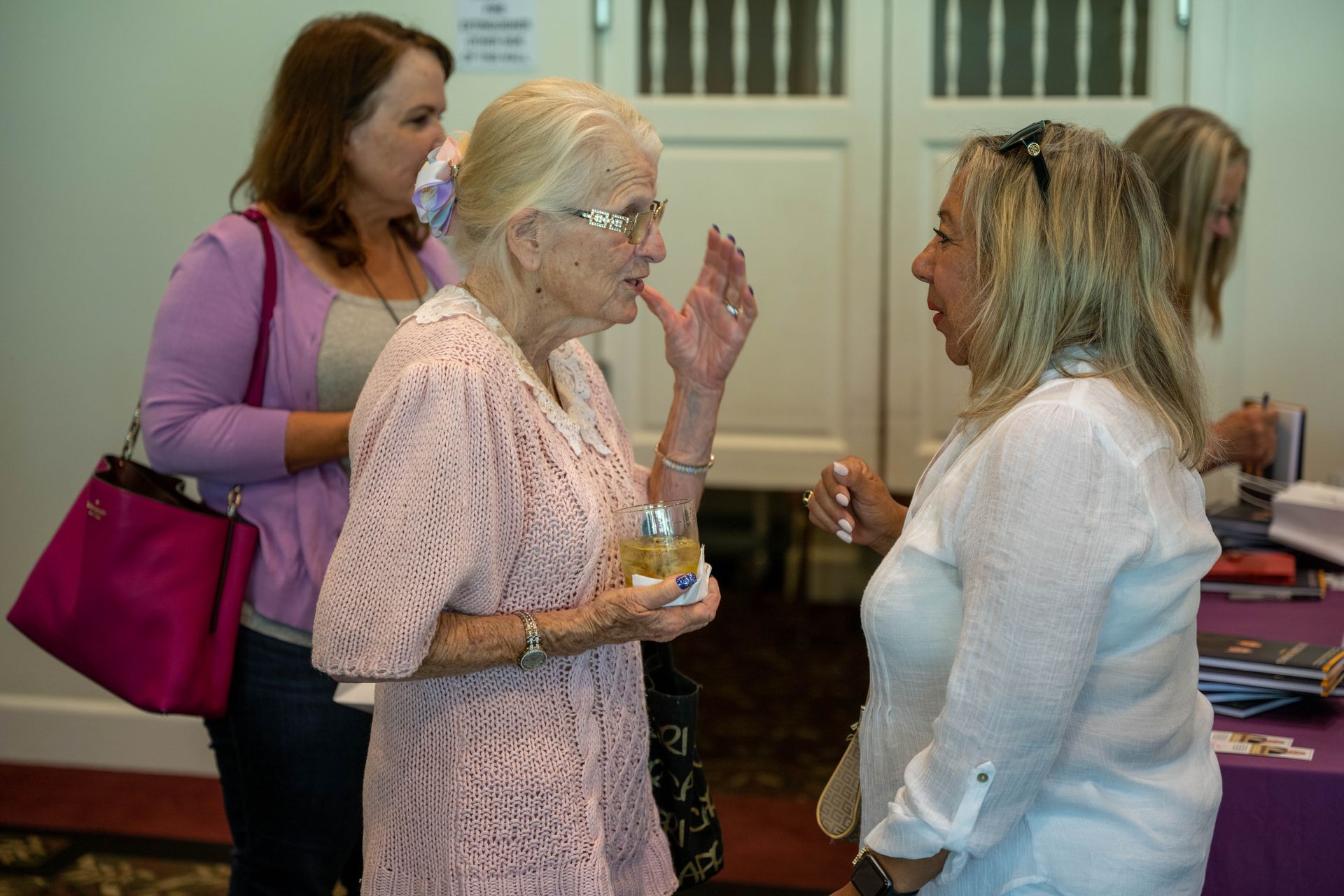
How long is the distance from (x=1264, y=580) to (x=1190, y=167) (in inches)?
35.1

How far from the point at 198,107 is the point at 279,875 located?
220 centimetres

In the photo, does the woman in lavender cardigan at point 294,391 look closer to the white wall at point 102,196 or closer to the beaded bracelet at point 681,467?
the beaded bracelet at point 681,467

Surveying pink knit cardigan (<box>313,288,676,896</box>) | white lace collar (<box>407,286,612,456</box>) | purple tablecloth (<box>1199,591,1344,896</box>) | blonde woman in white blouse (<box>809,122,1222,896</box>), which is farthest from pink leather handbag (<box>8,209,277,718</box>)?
purple tablecloth (<box>1199,591,1344,896</box>)

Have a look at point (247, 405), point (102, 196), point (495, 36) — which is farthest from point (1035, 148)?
point (102, 196)

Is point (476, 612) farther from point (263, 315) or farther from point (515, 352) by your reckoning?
point (263, 315)

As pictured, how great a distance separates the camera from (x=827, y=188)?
3449mm

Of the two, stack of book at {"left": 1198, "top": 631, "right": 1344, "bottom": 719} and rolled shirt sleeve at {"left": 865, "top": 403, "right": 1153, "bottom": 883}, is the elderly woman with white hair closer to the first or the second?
rolled shirt sleeve at {"left": 865, "top": 403, "right": 1153, "bottom": 883}

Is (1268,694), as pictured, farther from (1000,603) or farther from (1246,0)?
(1246,0)

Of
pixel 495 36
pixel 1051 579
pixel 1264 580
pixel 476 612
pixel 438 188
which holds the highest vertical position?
pixel 495 36

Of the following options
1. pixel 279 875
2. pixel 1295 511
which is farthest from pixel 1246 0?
pixel 279 875

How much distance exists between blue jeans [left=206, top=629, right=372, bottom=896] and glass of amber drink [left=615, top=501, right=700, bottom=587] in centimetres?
71

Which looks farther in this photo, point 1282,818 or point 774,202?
point 774,202

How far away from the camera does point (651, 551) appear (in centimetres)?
142

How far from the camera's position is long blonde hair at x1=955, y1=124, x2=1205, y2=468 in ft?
4.28
